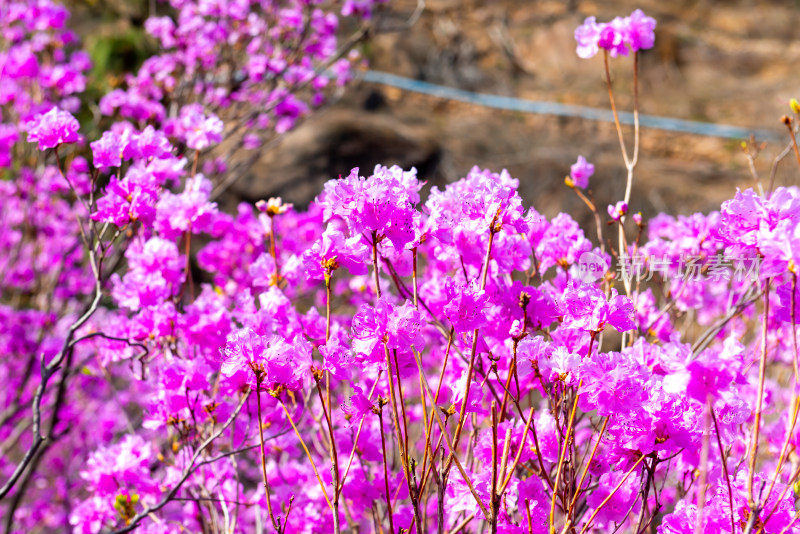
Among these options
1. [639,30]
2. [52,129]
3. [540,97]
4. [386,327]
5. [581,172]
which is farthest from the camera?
[540,97]

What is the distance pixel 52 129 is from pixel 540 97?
560 inches

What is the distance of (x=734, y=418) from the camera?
1.30 meters

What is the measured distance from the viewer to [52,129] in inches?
76.8

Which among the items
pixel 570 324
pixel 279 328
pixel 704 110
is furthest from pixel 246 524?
pixel 704 110

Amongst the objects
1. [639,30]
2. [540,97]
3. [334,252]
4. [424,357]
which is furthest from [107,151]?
[540,97]

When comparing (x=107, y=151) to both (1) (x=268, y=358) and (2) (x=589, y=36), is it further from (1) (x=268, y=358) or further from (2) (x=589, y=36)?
(2) (x=589, y=36)

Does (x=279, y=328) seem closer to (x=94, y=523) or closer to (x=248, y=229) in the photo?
(x=94, y=523)

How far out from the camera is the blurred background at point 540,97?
281 inches

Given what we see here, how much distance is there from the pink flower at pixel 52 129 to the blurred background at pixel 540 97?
2.59 m

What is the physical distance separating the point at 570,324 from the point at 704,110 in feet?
52.6

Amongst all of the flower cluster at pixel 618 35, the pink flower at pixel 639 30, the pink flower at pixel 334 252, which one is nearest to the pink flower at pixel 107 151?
the pink flower at pixel 334 252

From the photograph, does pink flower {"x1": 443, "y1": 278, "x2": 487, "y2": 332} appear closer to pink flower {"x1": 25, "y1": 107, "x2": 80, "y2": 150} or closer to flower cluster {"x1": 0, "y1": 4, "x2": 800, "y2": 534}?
flower cluster {"x1": 0, "y1": 4, "x2": 800, "y2": 534}

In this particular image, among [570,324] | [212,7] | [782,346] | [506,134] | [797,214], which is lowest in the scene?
[570,324]

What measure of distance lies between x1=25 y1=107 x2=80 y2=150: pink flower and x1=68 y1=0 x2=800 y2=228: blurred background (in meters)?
2.59
